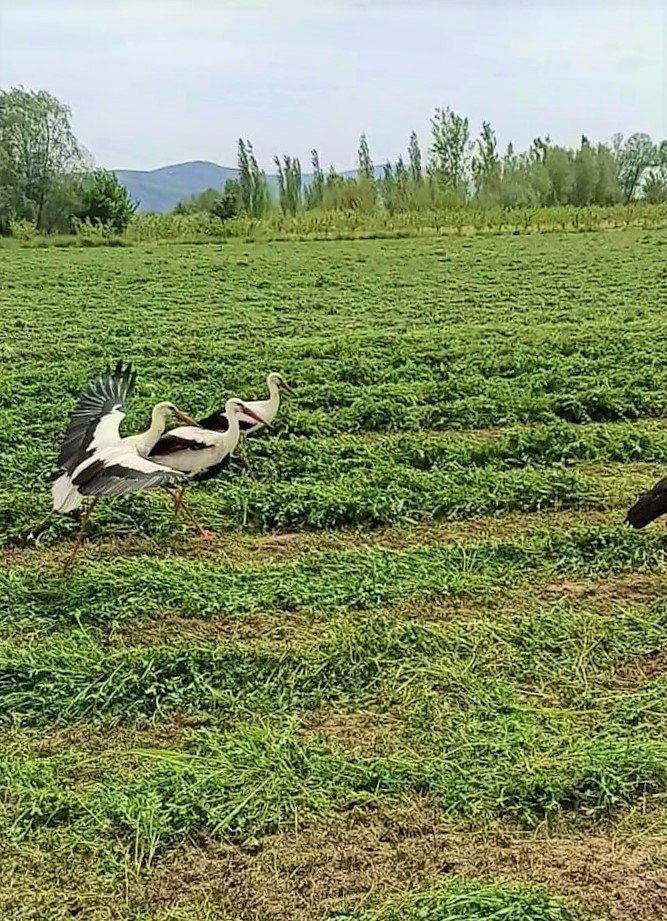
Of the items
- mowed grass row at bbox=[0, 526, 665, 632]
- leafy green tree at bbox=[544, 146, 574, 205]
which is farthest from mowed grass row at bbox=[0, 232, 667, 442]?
leafy green tree at bbox=[544, 146, 574, 205]

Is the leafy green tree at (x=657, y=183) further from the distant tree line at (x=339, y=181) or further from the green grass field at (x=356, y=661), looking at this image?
the green grass field at (x=356, y=661)

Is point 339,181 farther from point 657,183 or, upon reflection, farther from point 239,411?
point 239,411

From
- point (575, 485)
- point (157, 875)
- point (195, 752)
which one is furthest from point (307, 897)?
point (575, 485)

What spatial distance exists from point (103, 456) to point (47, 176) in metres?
30.1

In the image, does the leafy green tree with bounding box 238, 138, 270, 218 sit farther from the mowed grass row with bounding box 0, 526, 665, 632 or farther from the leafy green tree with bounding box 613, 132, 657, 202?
the mowed grass row with bounding box 0, 526, 665, 632

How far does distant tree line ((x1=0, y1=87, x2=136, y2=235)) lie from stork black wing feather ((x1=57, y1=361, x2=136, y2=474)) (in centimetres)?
2585

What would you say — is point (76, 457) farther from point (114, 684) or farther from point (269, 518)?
point (114, 684)

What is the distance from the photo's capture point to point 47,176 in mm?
31312

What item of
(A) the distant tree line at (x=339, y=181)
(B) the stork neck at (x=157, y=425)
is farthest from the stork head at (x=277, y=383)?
(A) the distant tree line at (x=339, y=181)

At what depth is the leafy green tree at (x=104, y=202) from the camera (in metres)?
29.9

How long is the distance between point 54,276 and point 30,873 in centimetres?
1309

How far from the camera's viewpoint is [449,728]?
2842mm

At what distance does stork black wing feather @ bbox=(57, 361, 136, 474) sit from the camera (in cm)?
421

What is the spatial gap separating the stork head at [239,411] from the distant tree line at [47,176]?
25.4 m
